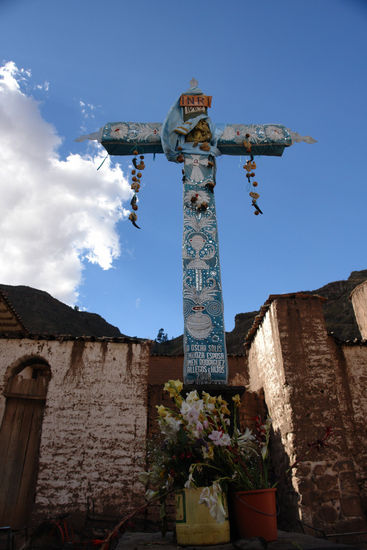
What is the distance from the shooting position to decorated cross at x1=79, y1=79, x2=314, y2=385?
21.2 feet

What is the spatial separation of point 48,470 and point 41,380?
201 cm

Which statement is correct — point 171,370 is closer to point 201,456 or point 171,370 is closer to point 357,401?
point 357,401

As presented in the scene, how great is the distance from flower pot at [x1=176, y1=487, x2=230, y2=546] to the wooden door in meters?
6.49

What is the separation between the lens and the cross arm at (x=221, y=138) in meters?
8.90

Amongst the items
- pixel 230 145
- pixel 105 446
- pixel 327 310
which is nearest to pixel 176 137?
pixel 230 145

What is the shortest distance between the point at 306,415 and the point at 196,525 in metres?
4.35

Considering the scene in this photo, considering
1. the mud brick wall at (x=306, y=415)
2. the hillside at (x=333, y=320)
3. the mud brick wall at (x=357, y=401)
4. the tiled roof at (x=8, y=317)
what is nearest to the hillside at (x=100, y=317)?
the hillside at (x=333, y=320)

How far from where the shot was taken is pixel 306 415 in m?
6.49

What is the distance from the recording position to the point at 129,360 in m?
8.69

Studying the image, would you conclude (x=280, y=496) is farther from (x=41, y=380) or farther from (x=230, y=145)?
(x=230, y=145)

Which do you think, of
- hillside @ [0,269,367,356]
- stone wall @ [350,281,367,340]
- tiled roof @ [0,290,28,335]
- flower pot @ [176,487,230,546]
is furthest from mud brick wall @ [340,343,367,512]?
hillside @ [0,269,367,356]

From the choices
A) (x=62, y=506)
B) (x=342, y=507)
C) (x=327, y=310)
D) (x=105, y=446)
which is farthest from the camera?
(x=327, y=310)

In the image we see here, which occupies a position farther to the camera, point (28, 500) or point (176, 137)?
point (176, 137)

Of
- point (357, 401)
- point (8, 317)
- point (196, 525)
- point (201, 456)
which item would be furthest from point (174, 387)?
point (8, 317)
